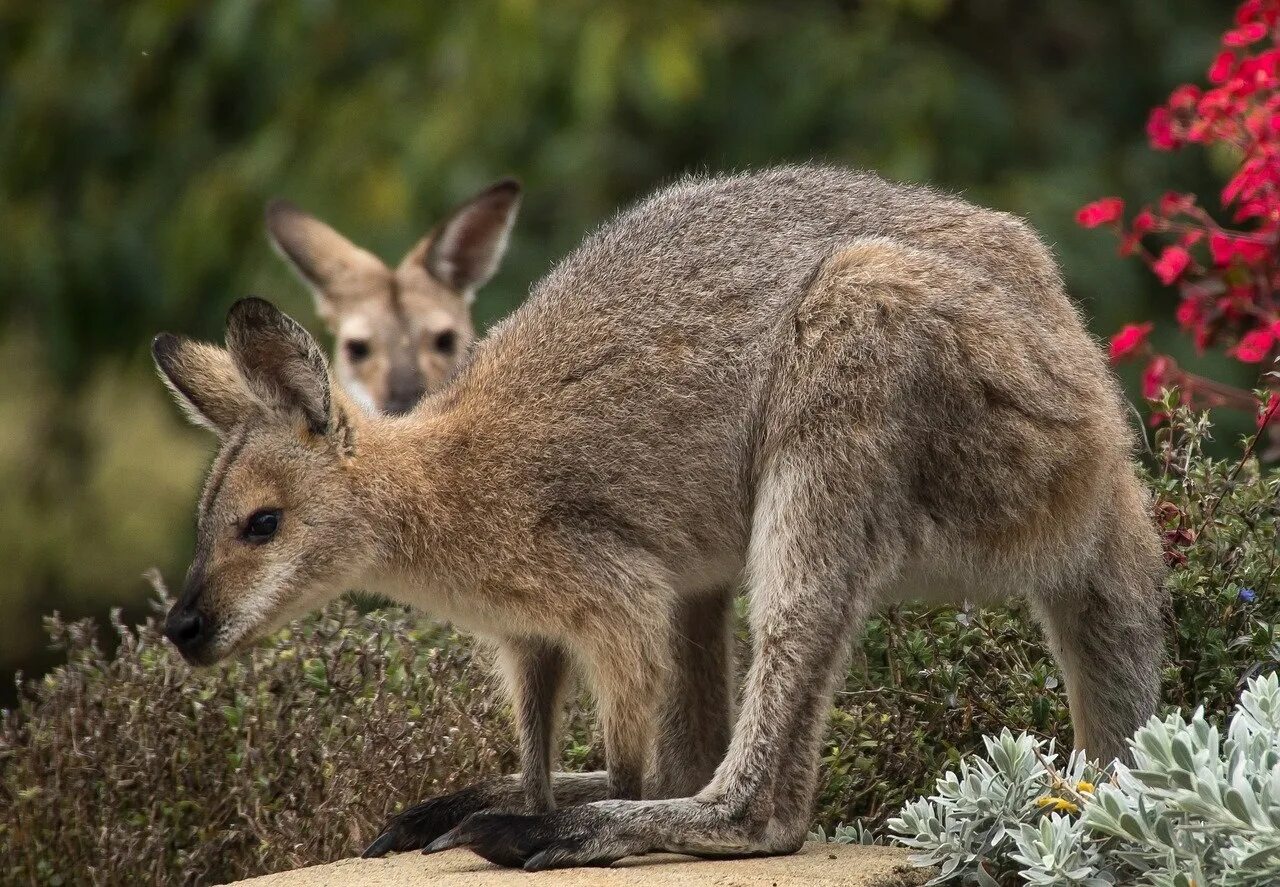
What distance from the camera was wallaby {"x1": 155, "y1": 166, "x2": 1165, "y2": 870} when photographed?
439cm

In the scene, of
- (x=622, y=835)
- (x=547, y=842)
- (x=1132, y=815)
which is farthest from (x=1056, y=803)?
(x=547, y=842)

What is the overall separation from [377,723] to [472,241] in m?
4.40

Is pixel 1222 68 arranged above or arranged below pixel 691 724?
above

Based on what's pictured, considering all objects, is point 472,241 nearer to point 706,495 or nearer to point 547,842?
point 706,495

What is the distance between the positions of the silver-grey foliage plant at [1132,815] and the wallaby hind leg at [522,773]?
1033 mm

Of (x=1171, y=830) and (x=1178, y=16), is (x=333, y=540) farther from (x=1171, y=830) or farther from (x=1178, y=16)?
(x=1178, y=16)

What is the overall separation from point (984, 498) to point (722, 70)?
6.96 m

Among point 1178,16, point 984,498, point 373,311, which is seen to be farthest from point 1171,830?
point 1178,16

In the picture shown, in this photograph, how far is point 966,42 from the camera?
12.1 metres

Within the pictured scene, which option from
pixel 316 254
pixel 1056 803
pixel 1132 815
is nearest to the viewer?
pixel 1132 815

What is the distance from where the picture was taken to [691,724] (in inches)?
195

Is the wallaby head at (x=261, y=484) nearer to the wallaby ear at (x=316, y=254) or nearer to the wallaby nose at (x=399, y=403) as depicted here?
the wallaby nose at (x=399, y=403)

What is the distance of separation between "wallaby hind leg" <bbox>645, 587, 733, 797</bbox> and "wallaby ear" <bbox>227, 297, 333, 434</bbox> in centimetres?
106

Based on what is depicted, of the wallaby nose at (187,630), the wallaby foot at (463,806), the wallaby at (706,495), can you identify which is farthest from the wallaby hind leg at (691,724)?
the wallaby nose at (187,630)
